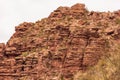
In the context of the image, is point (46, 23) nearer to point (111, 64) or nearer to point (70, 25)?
point (70, 25)

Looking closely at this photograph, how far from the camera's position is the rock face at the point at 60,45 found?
112938 mm

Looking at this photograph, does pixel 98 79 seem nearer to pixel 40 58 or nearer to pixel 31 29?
pixel 40 58

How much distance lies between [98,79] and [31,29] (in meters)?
87.6

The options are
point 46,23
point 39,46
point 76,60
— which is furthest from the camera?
point 46,23

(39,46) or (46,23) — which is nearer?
(39,46)

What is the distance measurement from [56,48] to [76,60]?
7.18 m

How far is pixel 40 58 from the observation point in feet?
380

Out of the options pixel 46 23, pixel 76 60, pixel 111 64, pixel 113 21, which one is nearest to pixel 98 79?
pixel 111 64

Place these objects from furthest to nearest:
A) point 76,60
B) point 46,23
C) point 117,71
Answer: point 46,23 < point 76,60 < point 117,71

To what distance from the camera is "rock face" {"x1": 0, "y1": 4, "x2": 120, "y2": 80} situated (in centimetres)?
11294

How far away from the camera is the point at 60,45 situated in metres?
120

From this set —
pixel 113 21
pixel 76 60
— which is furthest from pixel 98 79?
pixel 113 21

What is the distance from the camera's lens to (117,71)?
41.4m

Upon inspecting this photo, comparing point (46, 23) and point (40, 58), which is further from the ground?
point (46, 23)
